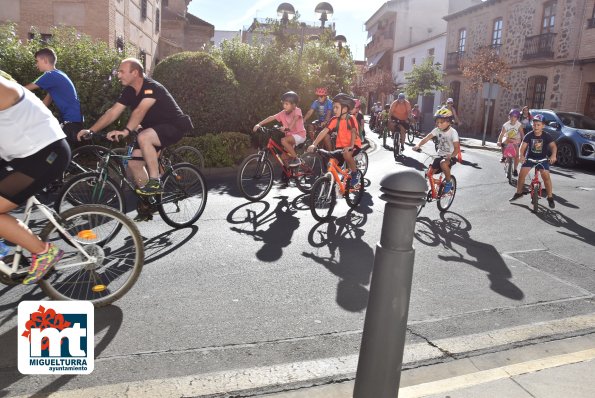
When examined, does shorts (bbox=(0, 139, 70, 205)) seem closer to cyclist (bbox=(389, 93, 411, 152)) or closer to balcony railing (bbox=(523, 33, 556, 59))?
cyclist (bbox=(389, 93, 411, 152))

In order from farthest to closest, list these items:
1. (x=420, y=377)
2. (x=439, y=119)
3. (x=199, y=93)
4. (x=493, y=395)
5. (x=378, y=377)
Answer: (x=199, y=93), (x=439, y=119), (x=420, y=377), (x=493, y=395), (x=378, y=377)

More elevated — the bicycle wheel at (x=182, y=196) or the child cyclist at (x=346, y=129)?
the child cyclist at (x=346, y=129)

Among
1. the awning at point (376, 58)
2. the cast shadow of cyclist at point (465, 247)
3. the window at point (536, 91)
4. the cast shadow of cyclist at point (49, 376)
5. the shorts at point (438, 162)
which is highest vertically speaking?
the awning at point (376, 58)

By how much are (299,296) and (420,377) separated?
1348 millimetres

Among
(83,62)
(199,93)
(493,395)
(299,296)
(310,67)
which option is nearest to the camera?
(493,395)

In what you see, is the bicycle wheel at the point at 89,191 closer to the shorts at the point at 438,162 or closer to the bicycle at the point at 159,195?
the bicycle at the point at 159,195

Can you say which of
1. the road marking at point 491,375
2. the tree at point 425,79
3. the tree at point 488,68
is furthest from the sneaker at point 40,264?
the tree at point 425,79

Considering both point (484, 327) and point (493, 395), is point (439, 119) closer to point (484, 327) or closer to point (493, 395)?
point (484, 327)

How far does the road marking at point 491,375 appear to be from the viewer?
2707 mm

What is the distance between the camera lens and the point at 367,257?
5062 millimetres

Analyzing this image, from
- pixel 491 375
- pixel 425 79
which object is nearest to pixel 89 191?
pixel 491 375

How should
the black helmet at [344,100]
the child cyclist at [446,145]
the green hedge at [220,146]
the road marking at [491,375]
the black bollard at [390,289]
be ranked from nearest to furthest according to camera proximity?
the black bollard at [390,289] < the road marking at [491,375] < the black helmet at [344,100] < the child cyclist at [446,145] < the green hedge at [220,146]

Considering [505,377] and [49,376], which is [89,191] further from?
[505,377]

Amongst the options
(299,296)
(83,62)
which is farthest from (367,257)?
(83,62)
